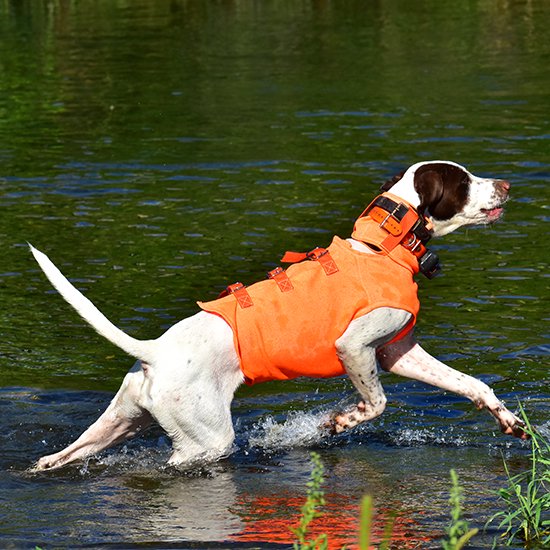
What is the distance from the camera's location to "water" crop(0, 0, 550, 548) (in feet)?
21.3

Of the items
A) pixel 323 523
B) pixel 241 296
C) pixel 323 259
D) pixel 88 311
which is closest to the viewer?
pixel 323 523

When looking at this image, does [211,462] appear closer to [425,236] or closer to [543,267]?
[425,236]

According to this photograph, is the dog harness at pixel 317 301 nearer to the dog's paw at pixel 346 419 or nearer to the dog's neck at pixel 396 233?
the dog's neck at pixel 396 233

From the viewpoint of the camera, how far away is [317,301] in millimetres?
6684

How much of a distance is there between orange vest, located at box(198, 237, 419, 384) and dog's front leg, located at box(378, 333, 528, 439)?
0.32 meters

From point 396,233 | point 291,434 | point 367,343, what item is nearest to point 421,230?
point 396,233

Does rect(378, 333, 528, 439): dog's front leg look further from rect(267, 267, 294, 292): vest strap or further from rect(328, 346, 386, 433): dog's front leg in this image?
rect(267, 267, 294, 292): vest strap

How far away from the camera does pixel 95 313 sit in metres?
6.32

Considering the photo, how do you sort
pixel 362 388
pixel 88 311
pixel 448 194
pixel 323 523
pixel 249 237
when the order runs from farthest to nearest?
pixel 249 237 < pixel 448 194 < pixel 362 388 < pixel 88 311 < pixel 323 523

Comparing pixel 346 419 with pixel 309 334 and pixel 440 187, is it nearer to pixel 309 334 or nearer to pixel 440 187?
pixel 309 334

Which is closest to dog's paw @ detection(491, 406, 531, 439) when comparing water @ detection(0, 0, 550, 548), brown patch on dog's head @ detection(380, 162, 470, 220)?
water @ detection(0, 0, 550, 548)

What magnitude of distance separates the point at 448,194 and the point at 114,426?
2.17 metres

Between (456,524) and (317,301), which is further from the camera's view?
(317,301)

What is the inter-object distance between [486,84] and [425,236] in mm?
12825
